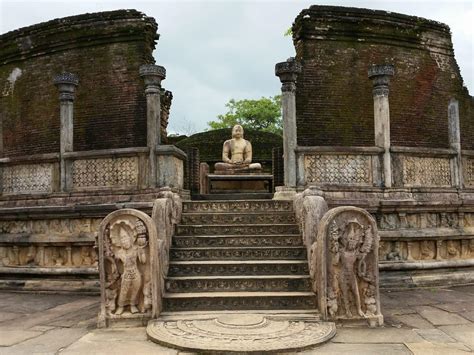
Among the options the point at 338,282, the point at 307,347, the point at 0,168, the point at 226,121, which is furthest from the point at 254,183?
the point at 226,121

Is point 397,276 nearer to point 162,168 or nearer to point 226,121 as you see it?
point 162,168

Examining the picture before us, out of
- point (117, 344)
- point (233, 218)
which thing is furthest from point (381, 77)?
point (117, 344)

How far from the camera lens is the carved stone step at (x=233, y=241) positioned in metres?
6.70

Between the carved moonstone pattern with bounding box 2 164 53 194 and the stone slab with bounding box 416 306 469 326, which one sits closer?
the stone slab with bounding box 416 306 469 326

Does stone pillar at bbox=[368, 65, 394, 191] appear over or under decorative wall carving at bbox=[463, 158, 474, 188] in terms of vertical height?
over

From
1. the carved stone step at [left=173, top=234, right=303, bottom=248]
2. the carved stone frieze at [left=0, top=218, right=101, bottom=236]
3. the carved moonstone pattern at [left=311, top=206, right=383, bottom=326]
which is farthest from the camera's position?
the carved stone frieze at [left=0, top=218, right=101, bottom=236]

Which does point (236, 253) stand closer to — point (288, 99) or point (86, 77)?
point (288, 99)

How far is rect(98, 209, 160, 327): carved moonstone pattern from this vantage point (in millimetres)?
5289

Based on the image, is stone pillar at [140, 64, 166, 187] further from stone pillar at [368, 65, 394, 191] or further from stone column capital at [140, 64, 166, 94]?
stone pillar at [368, 65, 394, 191]

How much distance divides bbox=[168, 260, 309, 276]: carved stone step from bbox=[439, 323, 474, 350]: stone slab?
5.92 feet

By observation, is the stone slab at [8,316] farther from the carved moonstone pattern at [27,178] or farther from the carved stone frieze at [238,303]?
the carved moonstone pattern at [27,178]

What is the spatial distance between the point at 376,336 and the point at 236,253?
2308mm

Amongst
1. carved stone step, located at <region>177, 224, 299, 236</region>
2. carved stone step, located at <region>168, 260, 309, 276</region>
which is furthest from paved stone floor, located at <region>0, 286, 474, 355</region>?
carved stone step, located at <region>177, 224, 299, 236</region>

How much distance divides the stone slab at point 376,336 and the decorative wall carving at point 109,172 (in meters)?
4.61
